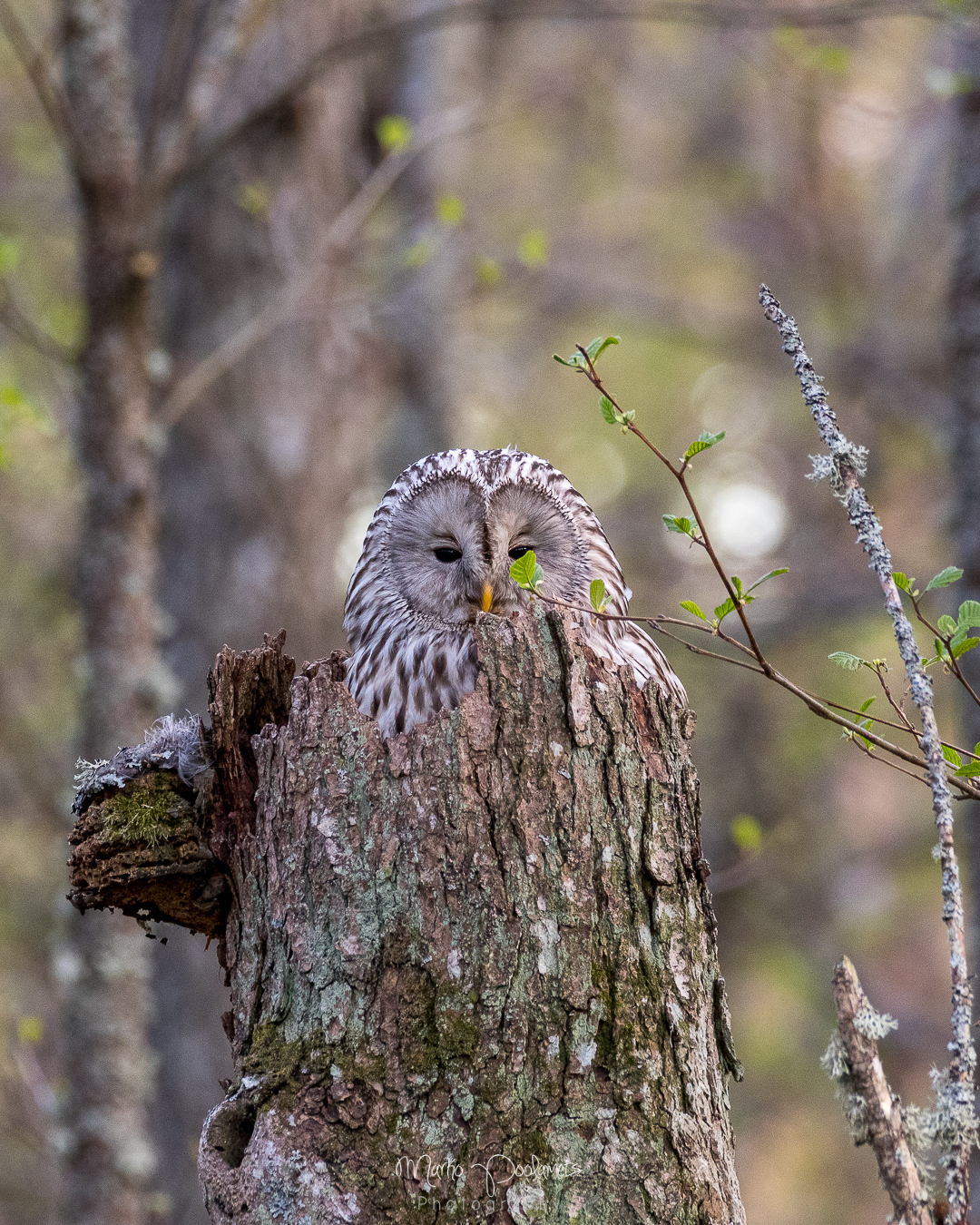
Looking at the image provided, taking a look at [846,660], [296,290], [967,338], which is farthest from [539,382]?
[846,660]

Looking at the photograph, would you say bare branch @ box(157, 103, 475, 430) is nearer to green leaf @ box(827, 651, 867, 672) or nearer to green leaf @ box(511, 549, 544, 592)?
green leaf @ box(511, 549, 544, 592)

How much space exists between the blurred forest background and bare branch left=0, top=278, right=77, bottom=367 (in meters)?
0.03

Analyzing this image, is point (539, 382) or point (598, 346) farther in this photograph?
point (539, 382)

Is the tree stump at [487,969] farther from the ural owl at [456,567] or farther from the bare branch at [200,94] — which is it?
the bare branch at [200,94]

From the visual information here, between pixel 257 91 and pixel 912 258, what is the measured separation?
20.8ft

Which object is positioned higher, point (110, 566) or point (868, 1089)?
point (110, 566)

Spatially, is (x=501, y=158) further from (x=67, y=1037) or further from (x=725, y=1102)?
(x=725, y=1102)

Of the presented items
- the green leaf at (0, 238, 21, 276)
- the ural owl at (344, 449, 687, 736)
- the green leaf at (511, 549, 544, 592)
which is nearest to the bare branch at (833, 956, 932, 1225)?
the green leaf at (511, 549, 544, 592)

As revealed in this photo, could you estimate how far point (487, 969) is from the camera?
2227 mm

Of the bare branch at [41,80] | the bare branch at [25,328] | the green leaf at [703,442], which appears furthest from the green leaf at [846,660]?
the bare branch at [41,80]

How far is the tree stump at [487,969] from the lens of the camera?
2170 millimetres

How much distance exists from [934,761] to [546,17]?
13.5 feet

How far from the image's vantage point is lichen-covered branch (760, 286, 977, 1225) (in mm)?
1951

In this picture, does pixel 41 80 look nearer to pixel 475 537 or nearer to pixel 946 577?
pixel 475 537
